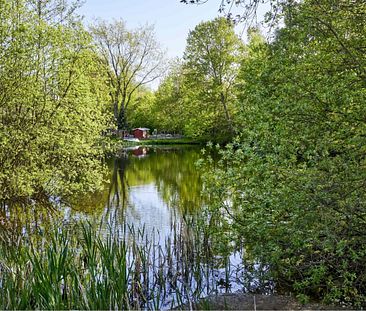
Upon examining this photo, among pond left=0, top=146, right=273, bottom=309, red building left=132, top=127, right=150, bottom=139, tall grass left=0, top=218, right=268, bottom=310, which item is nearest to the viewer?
tall grass left=0, top=218, right=268, bottom=310

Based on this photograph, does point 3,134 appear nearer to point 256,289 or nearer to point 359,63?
point 256,289

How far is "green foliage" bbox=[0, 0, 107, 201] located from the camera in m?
13.0

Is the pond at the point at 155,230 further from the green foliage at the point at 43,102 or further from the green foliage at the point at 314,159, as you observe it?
the green foliage at the point at 43,102

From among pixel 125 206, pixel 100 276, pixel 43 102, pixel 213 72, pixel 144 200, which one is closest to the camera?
pixel 100 276

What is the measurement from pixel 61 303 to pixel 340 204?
3792 millimetres

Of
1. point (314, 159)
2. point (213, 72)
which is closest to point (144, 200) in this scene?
→ point (314, 159)

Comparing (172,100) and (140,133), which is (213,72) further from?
(140,133)

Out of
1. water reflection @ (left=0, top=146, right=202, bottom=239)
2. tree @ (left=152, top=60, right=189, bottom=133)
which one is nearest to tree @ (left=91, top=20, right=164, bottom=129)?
tree @ (left=152, top=60, right=189, bottom=133)

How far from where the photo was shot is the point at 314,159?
6.12 meters

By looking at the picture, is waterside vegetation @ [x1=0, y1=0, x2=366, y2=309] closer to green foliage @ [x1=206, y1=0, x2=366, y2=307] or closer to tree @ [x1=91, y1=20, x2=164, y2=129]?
green foliage @ [x1=206, y1=0, x2=366, y2=307]

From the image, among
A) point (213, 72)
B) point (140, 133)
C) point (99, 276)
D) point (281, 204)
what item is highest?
point (213, 72)

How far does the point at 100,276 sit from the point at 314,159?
363 centimetres

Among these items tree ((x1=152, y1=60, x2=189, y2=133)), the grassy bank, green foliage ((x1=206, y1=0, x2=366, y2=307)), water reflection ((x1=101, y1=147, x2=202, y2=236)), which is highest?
tree ((x1=152, y1=60, x2=189, y2=133))

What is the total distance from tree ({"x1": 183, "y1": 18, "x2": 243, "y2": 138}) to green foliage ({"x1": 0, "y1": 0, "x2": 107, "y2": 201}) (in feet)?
79.7
